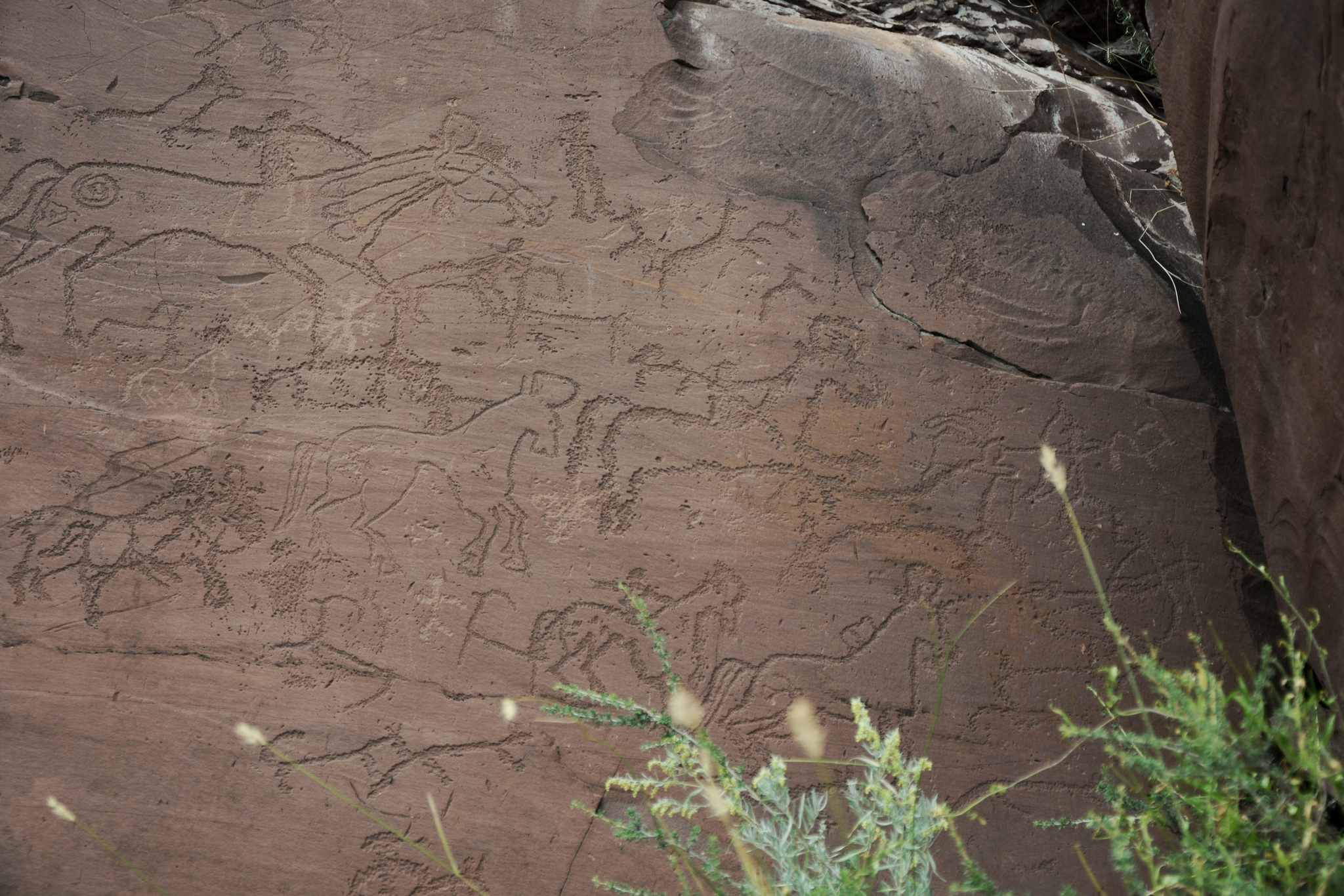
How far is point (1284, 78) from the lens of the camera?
166 centimetres

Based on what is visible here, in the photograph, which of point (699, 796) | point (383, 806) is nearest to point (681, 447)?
point (699, 796)

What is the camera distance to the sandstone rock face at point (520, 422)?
184cm

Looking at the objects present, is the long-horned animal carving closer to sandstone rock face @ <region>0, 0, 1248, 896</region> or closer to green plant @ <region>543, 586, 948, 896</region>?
sandstone rock face @ <region>0, 0, 1248, 896</region>

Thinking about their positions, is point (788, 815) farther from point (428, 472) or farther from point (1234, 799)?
point (428, 472)

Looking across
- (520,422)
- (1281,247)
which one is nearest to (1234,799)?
(1281,247)

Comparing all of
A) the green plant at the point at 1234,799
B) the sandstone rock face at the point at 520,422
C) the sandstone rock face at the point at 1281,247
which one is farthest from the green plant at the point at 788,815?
the sandstone rock face at the point at 1281,247

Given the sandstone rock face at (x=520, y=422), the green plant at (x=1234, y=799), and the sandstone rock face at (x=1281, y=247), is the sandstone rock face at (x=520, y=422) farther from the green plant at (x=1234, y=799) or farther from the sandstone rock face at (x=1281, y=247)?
the green plant at (x=1234, y=799)

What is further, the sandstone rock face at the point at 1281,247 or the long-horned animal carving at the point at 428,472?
the long-horned animal carving at the point at 428,472

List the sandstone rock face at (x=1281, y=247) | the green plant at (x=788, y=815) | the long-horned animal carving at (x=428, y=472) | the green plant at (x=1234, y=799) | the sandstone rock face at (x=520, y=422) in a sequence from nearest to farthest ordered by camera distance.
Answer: the green plant at (x=1234, y=799), the green plant at (x=788, y=815), the sandstone rock face at (x=1281, y=247), the sandstone rock face at (x=520, y=422), the long-horned animal carving at (x=428, y=472)

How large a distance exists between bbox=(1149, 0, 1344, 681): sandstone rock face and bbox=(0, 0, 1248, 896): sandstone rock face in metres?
0.29

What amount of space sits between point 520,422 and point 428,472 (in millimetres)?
235

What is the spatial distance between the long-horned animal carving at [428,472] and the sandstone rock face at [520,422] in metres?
0.01

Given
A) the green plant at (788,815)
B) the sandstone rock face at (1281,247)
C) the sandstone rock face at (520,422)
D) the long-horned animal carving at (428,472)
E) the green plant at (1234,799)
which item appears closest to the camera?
the green plant at (1234,799)

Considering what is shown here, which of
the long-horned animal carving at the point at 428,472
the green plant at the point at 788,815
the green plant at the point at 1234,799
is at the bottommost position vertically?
the long-horned animal carving at the point at 428,472
